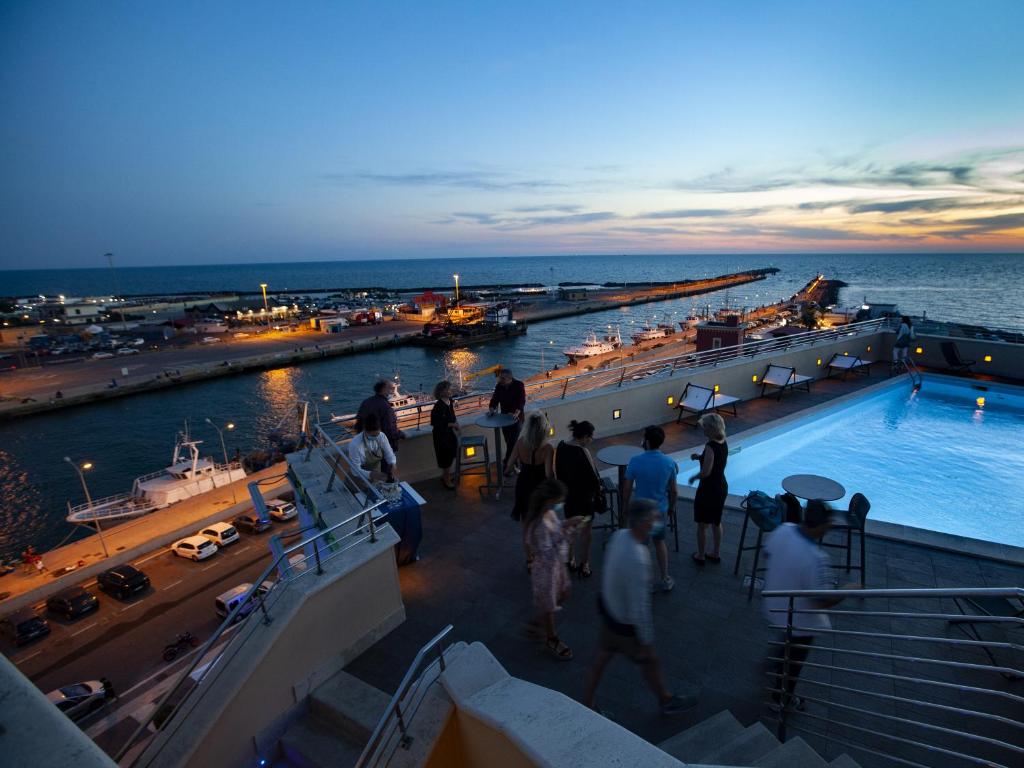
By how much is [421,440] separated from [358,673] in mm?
3981

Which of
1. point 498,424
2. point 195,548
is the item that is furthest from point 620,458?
point 195,548

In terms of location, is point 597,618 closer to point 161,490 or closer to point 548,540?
point 548,540

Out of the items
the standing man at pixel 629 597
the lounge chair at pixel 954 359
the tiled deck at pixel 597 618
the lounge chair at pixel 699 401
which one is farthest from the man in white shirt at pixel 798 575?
the lounge chair at pixel 954 359

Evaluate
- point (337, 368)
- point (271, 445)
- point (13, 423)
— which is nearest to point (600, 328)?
point (337, 368)

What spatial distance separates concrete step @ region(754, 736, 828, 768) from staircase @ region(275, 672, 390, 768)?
2.62 m

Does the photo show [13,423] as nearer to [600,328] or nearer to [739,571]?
[739,571]

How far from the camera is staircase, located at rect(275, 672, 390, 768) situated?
3.59m

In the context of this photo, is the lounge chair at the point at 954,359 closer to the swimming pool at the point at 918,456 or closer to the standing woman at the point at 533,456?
the swimming pool at the point at 918,456

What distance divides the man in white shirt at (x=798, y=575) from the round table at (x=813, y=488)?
151 cm

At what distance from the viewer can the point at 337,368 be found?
56594mm

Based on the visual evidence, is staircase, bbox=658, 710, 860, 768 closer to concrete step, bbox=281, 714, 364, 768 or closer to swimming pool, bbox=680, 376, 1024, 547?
concrete step, bbox=281, 714, 364, 768

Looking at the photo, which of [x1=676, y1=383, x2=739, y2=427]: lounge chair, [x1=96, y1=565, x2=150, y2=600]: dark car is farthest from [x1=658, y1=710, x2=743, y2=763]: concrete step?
[x1=96, y1=565, x2=150, y2=600]: dark car

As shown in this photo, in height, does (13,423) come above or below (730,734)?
below

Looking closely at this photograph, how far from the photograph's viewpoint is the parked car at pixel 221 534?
23016mm
